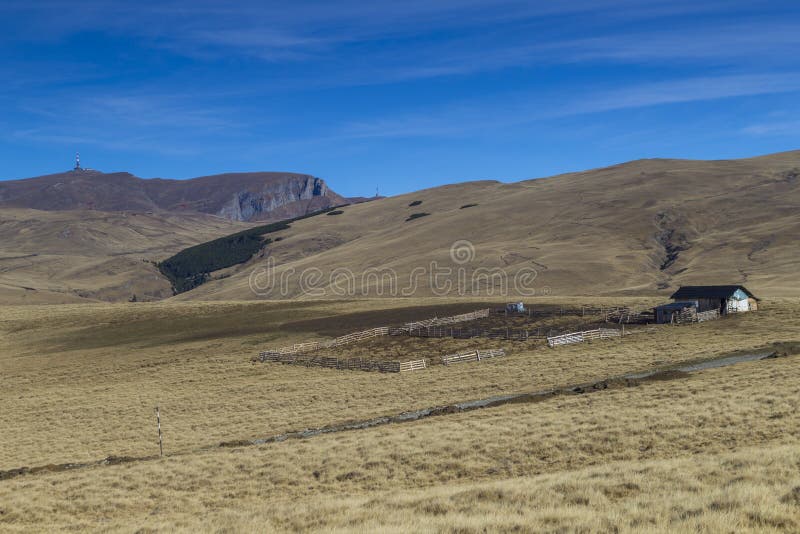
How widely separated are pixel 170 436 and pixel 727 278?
10184cm

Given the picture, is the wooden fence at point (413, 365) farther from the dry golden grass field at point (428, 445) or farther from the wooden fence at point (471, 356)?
the dry golden grass field at point (428, 445)

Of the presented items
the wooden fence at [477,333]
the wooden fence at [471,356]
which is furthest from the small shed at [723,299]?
the wooden fence at [471,356]

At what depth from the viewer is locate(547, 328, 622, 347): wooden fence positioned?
193 feet

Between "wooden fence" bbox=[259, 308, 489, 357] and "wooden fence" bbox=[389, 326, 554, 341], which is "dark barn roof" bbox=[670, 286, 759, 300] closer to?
"wooden fence" bbox=[389, 326, 554, 341]

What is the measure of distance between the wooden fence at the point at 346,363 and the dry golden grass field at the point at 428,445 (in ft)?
4.30

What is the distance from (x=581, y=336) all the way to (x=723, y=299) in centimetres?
1691

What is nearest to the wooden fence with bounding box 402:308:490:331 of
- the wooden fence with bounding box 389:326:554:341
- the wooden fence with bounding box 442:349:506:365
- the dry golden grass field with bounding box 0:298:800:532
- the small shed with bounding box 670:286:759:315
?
the wooden fence with bounding box 389:326:554:341

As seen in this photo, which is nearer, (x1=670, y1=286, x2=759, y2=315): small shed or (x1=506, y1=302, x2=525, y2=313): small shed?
(x1=670, y1=286, x2=759, y2=315): small shed

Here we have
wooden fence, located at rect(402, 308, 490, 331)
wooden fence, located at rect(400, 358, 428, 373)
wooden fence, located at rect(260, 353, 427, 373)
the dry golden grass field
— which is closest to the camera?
the dry golden grass field

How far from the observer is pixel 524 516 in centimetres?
1527

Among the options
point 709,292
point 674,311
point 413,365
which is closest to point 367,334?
point 413,365

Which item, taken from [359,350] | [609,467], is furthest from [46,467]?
[359,350]

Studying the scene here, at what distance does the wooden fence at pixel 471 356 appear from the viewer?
56.0 metres

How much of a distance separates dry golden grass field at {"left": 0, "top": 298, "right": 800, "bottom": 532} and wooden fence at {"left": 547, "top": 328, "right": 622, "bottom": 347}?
182cm
